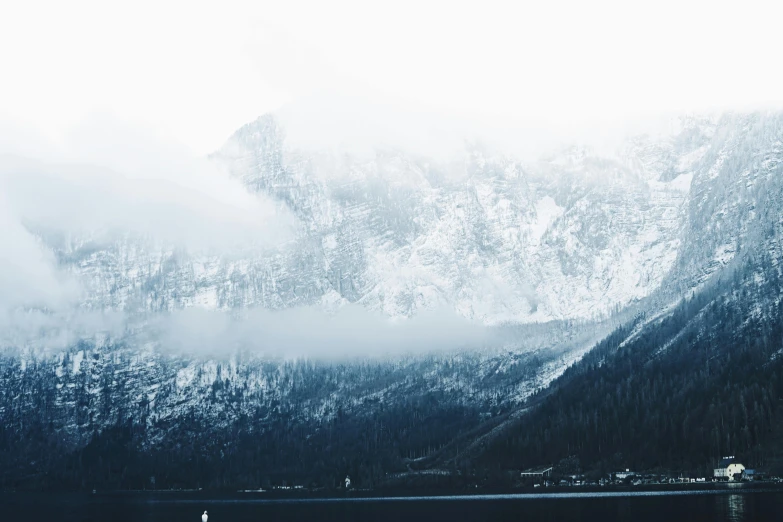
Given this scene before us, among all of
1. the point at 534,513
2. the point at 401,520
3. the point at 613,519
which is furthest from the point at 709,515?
the point at 401,520

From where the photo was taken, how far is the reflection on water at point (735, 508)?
153950mm

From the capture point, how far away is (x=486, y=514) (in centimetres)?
19550

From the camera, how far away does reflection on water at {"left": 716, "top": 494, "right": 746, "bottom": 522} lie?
153950 mm

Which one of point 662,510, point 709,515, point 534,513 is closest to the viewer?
point 709,515

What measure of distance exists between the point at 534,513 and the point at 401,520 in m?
28.1

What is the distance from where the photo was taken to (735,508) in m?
172

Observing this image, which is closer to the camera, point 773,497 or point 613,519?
point 613,519

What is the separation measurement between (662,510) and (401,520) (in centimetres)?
5335

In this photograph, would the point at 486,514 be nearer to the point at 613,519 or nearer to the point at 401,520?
the point at 401,520

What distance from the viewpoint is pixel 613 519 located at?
543ft

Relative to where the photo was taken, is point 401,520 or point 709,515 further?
point 401,520

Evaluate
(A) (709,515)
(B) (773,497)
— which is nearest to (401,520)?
(A) (709,515)

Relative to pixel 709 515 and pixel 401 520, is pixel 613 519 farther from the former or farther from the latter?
pixel 401 520

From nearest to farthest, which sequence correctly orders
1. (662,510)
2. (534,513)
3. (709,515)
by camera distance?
1. (709,515)
2. (662,510)
3. (534,513)
